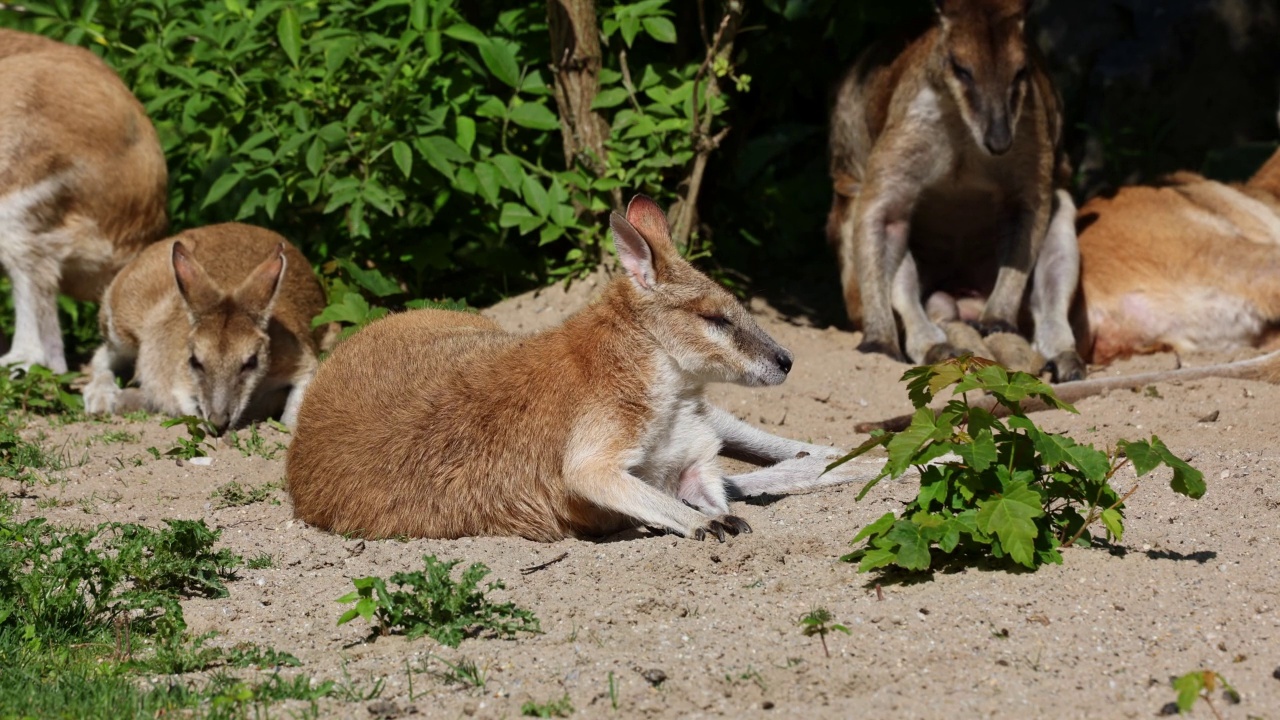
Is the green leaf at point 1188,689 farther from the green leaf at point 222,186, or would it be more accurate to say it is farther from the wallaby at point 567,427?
the green leaf at point 222,186

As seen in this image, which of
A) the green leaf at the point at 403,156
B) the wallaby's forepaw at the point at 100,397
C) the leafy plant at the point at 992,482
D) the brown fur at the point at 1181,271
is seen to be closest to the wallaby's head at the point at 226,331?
the wallaby's forepaw at the point at 100,397

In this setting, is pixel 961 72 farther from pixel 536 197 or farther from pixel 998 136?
pixel 536 197

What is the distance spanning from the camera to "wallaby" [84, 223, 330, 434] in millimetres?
7730

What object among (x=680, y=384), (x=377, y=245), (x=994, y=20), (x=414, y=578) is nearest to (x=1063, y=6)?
(x=994, y=20)

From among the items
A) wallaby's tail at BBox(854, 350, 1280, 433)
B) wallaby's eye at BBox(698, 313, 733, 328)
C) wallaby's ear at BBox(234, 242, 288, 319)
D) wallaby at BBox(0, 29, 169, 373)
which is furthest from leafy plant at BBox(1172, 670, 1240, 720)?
wallaby at BBox(0, 29, 169, 373)

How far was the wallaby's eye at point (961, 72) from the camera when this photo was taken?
8.29 meters

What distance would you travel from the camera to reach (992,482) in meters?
4.61

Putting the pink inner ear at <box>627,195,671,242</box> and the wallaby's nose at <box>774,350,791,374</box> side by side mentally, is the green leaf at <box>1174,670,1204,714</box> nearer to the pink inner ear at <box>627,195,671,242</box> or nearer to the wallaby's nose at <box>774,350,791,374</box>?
the wallaby's nose at <box>774,350,791,374</box>

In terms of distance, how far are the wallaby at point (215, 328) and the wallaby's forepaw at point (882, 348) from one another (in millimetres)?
3326

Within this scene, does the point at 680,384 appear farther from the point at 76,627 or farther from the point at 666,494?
the point at 76,627

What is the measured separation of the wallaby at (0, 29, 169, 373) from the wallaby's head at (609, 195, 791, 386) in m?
4.40

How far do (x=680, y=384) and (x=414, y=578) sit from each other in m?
1.62

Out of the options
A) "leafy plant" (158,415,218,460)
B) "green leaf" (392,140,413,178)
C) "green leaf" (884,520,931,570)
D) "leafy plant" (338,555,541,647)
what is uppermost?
"green leaf" (884,520,931,570)

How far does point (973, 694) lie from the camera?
376 cm
